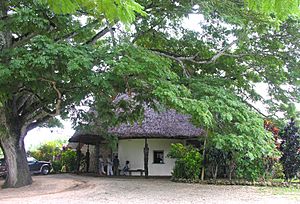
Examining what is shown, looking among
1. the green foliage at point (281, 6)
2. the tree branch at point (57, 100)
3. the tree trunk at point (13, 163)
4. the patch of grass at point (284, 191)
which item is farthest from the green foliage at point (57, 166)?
the green foliage at point (281, 6)

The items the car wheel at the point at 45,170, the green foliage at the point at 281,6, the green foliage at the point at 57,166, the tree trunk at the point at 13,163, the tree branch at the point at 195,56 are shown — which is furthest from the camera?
the green foliage at the point at 57,166

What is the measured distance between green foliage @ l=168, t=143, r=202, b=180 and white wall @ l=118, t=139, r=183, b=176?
156 inches

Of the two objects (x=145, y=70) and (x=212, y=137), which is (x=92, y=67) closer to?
(x=145, y=70)

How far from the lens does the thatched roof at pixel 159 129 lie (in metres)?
19.3

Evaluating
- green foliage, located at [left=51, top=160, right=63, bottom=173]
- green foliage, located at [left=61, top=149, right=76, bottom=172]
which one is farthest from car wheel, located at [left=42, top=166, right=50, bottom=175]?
green foliage, located at [left=61, top=149, right=76, bottom=172]

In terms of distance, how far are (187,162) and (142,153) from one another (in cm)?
588

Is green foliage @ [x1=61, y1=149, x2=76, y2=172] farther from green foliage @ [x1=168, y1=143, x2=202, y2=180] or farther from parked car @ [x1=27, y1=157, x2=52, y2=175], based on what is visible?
green foliage @ [x1=168, y1=143, x2=202, y2=180]

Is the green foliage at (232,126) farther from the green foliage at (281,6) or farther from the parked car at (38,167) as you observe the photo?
the parked car at (38,167)

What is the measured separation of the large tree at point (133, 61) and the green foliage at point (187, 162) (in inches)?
132

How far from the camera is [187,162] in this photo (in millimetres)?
16281

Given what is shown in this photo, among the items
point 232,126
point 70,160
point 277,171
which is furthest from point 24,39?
point 70,160

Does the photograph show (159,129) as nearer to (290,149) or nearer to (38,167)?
(290,149)

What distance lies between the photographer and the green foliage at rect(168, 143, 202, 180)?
16203mm

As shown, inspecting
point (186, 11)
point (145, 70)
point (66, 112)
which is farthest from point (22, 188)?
point (186, 11)
